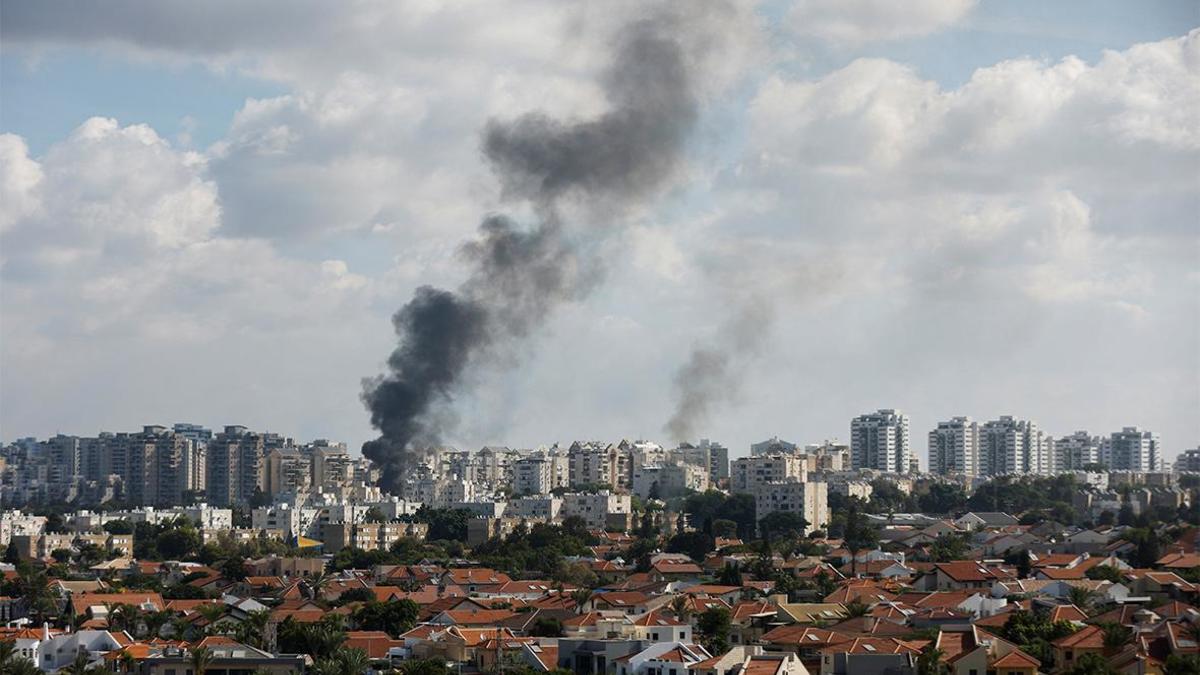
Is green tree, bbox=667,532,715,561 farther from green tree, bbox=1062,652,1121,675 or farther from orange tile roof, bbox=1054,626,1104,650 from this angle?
green tree, bbox=1062,652,1121,675

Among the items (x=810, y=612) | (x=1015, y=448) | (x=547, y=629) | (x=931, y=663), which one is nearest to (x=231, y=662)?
(x=547, y=629)

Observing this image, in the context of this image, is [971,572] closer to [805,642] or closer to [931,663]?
[805,642]

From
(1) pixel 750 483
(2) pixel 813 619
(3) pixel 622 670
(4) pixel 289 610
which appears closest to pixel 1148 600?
(2) pixel 813 619

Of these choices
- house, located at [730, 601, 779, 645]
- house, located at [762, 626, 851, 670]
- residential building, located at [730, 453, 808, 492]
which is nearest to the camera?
house, located at [762, 626, 851, 670]

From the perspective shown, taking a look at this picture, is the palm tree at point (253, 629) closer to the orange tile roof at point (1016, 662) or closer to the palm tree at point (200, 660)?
the palm tree at point (200, 660)

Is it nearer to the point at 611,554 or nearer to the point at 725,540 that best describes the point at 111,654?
the point at 611,554

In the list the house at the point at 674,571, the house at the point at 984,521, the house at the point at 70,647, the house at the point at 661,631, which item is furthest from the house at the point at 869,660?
the house at the point at 984,521

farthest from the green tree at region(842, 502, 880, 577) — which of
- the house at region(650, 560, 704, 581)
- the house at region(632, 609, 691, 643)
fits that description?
the house at region(632, 609, 691, 643)
